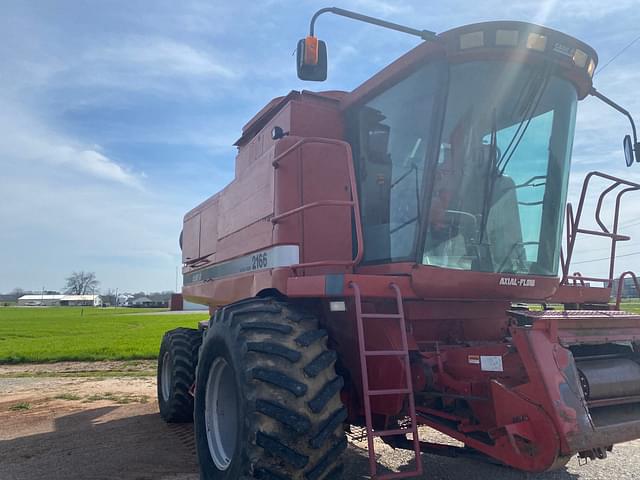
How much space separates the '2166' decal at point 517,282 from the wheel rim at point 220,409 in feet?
7.66

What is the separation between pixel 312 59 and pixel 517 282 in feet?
7.83

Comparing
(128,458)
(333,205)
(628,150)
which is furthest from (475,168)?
(128,458)

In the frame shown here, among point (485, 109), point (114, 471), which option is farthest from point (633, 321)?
point (114, 471)

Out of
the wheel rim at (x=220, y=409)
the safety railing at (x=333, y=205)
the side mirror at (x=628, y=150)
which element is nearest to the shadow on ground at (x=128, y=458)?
the wheel rim at (x=220, y=409)

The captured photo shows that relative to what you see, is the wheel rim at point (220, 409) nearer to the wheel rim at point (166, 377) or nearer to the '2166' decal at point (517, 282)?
the '2166' decal at point (517, 282)

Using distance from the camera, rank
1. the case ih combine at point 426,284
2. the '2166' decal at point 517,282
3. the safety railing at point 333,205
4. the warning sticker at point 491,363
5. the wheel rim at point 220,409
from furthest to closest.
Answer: the wheel rim at point 220,409 → the '2166' decal at point 517,282 → the safety railing at point 333,205 → the warning sticker at point 491,363 → the case ih combine at point 426,284

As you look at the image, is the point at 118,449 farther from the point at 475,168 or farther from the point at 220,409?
the point at 475,168

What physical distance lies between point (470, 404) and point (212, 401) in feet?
7.13

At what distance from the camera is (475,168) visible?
14.6 feet

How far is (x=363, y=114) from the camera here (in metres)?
5.27

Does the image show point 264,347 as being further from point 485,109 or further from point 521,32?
point 521,32

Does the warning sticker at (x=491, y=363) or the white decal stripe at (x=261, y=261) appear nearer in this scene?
the warning sticker at (x=491, y=363)

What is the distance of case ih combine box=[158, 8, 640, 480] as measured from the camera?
3602 mm

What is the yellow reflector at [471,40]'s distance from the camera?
13.9 feet
